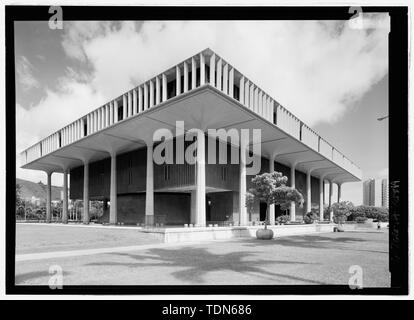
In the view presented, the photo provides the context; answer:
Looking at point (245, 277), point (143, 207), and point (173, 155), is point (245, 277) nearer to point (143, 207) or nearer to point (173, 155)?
point (173, 155)

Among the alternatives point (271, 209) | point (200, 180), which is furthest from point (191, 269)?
point (271, 209)

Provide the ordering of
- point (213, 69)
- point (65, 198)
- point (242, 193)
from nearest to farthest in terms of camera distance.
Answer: point (213, 69), point (242, 193), point (65, 198)

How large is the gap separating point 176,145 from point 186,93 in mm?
11536

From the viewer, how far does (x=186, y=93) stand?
22.2 meters

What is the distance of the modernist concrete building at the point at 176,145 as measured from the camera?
24422 millimetres

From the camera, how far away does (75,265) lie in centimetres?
1024

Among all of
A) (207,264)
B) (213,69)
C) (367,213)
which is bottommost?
(367,213)

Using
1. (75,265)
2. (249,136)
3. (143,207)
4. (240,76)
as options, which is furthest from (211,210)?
(75,265)

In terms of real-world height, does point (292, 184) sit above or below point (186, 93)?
below

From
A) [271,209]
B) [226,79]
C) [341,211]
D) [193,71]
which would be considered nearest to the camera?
[193,71]

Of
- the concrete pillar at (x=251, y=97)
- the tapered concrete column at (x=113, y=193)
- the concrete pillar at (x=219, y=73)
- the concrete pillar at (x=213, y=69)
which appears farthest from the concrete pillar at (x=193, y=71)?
the tapered concrete column at (x=113, y=193)

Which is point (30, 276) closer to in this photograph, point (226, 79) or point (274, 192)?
point (274, 192)

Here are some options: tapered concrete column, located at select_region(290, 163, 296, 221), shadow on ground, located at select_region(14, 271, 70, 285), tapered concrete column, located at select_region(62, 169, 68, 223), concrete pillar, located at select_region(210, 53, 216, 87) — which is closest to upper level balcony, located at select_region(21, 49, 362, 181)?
concrete pillar, located at select_region(210, 53, 216, 87)

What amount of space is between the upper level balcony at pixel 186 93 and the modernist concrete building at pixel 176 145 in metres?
0.09
